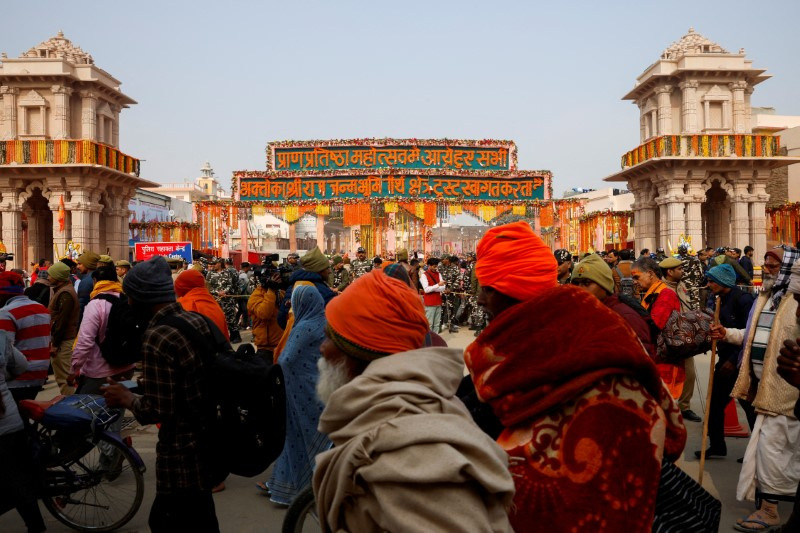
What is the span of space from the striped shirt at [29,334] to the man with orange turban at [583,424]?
3.81 meters

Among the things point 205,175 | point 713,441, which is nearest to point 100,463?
point 713,441

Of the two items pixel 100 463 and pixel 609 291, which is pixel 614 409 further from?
pixel 100 463

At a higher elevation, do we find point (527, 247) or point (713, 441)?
point (527, 247)

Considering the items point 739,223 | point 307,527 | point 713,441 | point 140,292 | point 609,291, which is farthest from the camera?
point 739,223

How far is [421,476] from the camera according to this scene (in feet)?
4.34

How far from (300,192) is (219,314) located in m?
19.0

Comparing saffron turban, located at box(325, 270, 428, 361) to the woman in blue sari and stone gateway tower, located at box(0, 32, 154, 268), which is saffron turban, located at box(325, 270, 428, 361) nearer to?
the woman in blue sari

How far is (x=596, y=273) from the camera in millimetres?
→ 4328

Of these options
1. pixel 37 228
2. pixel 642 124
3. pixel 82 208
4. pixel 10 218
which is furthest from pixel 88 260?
pixel 642 124

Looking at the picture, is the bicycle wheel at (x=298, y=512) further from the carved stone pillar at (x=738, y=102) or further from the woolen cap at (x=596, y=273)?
the carved stone pillar at (x=738, y=102)

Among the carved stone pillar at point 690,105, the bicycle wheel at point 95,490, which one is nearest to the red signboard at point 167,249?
the bicycle wheel at point 95,490

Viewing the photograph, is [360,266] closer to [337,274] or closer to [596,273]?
[337,274]

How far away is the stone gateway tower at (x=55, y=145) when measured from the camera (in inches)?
906

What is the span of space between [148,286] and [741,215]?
24.6 m
